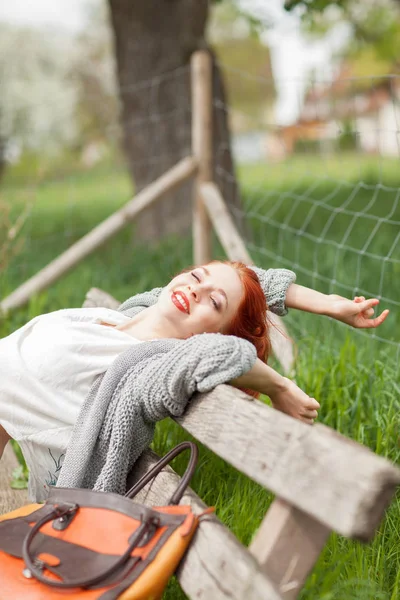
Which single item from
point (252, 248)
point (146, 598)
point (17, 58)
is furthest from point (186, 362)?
point (17, 58)

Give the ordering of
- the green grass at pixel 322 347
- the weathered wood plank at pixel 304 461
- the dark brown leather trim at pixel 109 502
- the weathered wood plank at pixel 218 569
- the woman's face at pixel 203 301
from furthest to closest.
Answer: the woman's face at pixel 203 301 < the green grass at pixel 322 347 < the dark brown leather trim at pixel 109 502 < the weathered wood plank at pixel 218 569 < the weathered wood plank at pixel 304 461

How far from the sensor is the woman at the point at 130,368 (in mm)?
2033

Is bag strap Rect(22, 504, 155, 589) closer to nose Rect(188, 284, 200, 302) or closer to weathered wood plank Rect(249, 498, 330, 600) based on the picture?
weathered wood plank Rect(249, 498, 330, 600)

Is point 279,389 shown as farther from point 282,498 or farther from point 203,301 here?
point 282,498

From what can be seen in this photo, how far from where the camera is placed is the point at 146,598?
1715 millimetres

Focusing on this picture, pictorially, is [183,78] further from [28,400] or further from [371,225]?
[28,400]

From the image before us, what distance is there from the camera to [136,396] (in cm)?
210

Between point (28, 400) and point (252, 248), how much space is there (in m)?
3.02

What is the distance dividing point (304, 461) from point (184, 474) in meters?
0.49

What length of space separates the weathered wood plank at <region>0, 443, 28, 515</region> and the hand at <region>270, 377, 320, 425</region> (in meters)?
1.15

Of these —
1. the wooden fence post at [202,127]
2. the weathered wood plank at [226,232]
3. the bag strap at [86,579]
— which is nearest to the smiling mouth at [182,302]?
the bag strap at [86,579]

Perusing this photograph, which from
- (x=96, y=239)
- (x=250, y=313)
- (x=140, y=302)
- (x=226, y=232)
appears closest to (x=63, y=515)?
(x=250, y=313)

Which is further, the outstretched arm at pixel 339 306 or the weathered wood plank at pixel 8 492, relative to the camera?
the weathered wood plank at pixel 8 492

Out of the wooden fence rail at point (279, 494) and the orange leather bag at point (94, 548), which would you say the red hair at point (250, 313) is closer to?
the wooden fence rail at point (279, 494)
